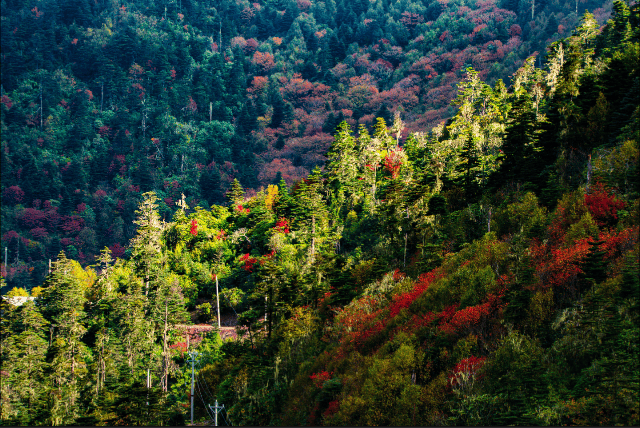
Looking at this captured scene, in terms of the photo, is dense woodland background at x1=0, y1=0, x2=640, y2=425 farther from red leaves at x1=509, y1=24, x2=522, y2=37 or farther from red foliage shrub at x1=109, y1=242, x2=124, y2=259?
red leaves at x1=509, y1=24, x2=522, y2=37

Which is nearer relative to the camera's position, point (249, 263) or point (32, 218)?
point (249, 263)

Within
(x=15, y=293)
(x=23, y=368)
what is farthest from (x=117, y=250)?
(x=23, y=368)

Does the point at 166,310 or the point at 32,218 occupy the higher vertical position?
the point at 32,218

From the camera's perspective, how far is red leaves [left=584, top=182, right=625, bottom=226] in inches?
1485

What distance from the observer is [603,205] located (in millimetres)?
38188

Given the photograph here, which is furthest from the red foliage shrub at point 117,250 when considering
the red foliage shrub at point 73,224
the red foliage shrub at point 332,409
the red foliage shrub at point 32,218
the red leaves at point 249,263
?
the red foliage shrub at point 332,409

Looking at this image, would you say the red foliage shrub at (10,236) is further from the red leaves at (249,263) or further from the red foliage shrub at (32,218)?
the red leaves at (249,263)

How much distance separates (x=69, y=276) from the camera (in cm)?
6644

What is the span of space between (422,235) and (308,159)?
13169cm

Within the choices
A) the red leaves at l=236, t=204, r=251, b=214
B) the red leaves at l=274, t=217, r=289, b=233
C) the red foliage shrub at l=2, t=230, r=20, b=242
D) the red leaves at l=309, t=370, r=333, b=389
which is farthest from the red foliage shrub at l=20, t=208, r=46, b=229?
the red leaves at l=309, t=370, r=333, b=389

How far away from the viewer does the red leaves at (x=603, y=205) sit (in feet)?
124

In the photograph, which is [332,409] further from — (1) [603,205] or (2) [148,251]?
(2) [148,251]

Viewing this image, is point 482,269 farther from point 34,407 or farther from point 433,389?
point 34,407

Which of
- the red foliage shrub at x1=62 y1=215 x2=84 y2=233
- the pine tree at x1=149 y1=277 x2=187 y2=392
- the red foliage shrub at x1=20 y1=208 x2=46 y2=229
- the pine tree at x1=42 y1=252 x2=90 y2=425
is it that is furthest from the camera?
the red foliage shrub at x1=20 y1=208 x2=46 y2=229
